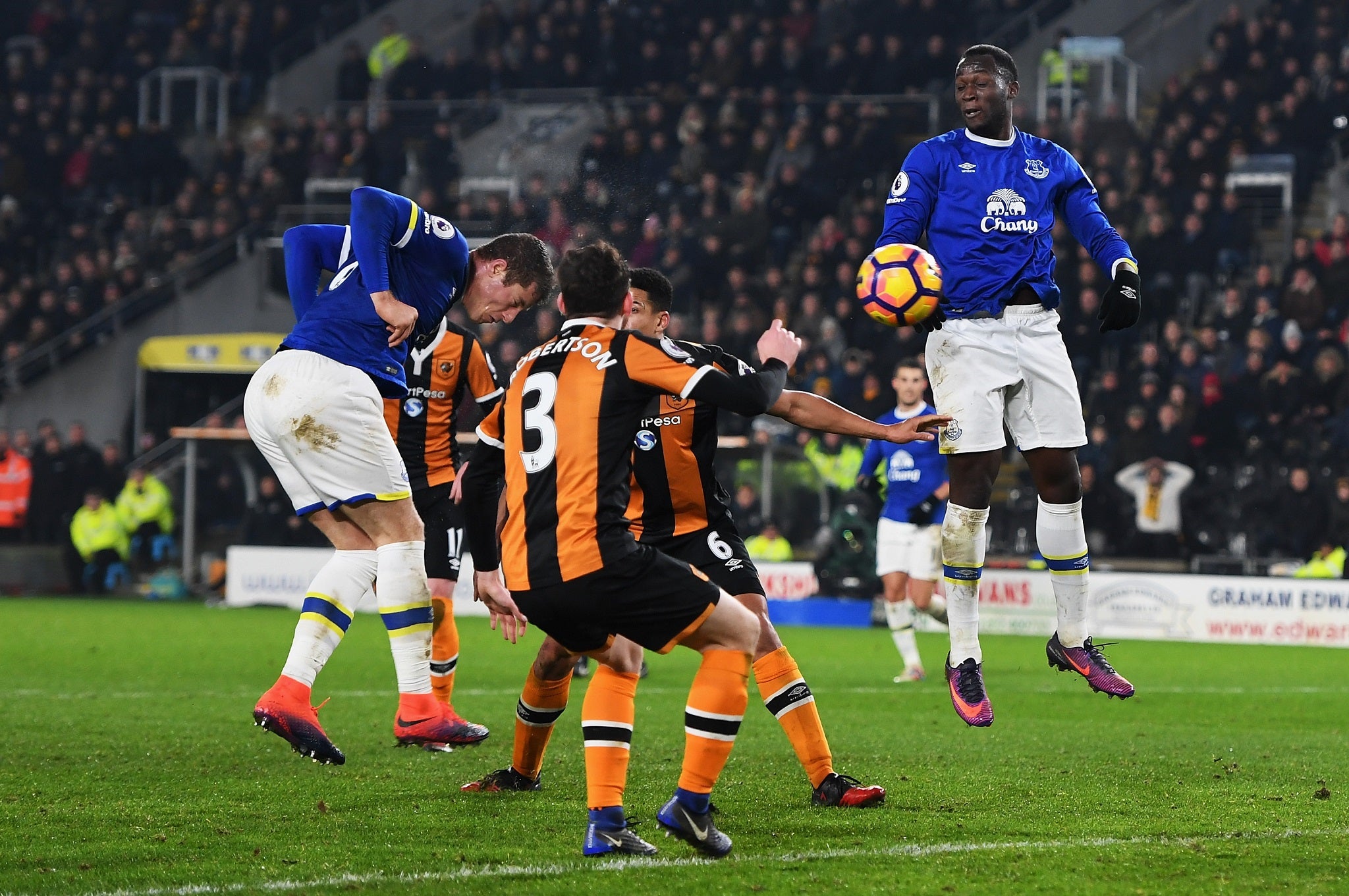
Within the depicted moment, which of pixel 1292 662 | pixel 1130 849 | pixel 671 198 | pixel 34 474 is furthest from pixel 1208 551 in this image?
pixel 34 474

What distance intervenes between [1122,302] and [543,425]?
8.56ft

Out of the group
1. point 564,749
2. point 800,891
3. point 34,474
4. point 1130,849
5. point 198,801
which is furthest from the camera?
point 34,474

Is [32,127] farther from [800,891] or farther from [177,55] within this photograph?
[800,891]

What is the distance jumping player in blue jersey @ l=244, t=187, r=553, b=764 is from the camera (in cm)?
625

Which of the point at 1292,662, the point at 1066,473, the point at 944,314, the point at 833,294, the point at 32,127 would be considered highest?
the point at 32,127

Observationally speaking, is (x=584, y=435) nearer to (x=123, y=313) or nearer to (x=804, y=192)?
(x=804, y=192)

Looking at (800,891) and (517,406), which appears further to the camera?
(517,406)

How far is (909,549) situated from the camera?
38.3 ft

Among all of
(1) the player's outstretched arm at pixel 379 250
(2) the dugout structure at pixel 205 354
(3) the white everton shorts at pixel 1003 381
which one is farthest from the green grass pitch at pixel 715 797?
(2) the dugout structure at pixel 205 354

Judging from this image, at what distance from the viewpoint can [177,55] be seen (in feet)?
88.8

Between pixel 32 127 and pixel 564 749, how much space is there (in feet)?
75.5

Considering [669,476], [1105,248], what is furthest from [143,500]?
[1105,248]

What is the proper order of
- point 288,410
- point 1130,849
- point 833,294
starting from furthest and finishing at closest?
point 833,294 < point 288,410 < point 1130,849

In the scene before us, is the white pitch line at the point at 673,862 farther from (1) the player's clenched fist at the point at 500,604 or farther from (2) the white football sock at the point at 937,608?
(2) the white football sock at the point at 937,608
